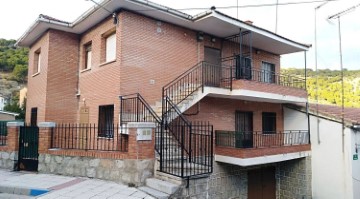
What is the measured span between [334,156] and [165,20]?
9678mm

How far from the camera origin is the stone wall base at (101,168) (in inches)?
271

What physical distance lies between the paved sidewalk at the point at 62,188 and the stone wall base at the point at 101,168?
19 cm

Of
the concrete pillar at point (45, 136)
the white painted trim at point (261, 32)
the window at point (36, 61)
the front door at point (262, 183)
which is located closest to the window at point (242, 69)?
the white painted trim at point (261, 32)

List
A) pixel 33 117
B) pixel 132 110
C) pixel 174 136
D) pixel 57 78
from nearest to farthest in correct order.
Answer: pixel 174 136 → pixel 132 110 → pixel 57 78 → pixel 33 117


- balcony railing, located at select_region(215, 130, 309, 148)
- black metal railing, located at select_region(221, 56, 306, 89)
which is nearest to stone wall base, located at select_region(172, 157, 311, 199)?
balcony railing, located at select_region(215, 130, 309, 148)

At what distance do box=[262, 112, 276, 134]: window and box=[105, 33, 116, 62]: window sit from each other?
27.5ft

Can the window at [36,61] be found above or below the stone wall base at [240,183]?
above

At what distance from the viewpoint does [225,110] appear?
11.6 meters

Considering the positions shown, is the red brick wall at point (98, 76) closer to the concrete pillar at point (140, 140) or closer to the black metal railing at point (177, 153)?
the black metal railing at point (177, 153)

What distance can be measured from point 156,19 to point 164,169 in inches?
230

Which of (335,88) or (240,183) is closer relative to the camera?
(240,183)

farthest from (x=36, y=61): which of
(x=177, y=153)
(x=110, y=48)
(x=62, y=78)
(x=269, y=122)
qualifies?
(x=269, y=122)

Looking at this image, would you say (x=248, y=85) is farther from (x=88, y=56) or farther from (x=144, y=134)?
(x=88, y=56)

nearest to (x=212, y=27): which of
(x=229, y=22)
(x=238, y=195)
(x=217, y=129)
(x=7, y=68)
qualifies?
(x=229, y=22)
